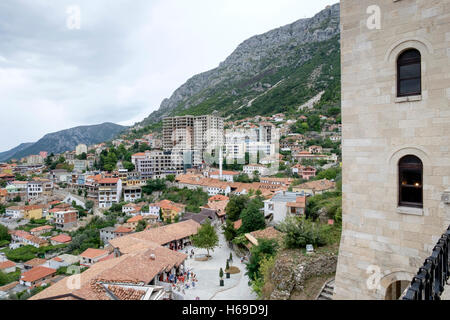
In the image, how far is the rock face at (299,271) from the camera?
990cm

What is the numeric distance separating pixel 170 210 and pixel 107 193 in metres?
20.0

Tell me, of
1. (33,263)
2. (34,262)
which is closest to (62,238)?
(34,262)

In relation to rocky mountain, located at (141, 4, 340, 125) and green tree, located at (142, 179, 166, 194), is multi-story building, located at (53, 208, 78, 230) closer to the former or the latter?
green tree, located at (142, 179, 166, 194)

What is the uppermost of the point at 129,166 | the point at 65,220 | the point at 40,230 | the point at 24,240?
the point at 129,166

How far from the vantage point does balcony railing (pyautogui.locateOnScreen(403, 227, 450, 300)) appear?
95.3 inches

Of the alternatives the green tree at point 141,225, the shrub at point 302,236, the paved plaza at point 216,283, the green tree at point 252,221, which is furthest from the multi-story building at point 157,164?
the shrub at point 302,236

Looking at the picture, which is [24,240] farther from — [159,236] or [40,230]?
[159,236]

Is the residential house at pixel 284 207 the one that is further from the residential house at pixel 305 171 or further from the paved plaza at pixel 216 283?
the residential house at pixel 305 171

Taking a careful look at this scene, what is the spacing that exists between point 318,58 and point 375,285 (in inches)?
5150

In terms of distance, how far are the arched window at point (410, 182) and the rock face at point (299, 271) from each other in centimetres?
519

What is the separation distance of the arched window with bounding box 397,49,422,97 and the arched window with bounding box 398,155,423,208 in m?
1.28

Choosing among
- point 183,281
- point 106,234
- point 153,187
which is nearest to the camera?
point 183,281

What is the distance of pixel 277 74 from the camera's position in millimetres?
137625
